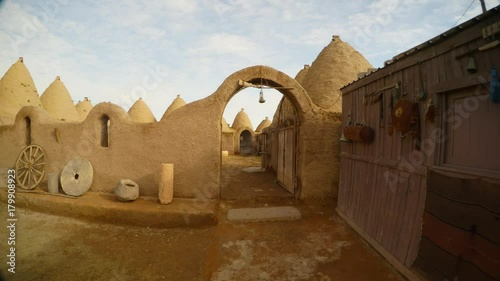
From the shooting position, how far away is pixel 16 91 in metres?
14.7

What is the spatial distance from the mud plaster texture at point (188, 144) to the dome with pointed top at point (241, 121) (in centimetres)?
2118

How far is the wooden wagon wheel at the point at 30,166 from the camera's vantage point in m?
7.71

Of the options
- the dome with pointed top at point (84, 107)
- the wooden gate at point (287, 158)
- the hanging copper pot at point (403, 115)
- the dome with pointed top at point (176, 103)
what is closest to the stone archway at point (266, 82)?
the wooden gate at point (287, 158)

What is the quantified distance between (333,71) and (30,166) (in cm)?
1232

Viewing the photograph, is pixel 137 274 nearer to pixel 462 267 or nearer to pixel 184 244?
pixel 184 244

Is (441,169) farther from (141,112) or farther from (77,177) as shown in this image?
(141,112)

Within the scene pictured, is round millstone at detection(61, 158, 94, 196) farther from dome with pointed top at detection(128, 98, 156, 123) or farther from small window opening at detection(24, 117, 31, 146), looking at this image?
dome with pointed top at detection(128, 98, 156, 123)

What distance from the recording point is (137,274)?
4000 millimetres

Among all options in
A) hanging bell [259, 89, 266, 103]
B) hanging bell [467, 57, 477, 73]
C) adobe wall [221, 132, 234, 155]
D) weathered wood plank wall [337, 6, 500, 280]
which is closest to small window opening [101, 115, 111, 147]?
hanging bell [259, 89, 266, 103]

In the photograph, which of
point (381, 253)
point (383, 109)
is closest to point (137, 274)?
point (381, 253)

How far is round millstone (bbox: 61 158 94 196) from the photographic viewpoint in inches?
274

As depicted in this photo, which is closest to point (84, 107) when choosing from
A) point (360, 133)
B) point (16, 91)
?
point (16, 91)

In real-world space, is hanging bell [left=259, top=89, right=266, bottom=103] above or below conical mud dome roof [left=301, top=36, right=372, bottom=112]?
below

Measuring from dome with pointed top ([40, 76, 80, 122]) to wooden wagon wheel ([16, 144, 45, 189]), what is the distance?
12490 mm
